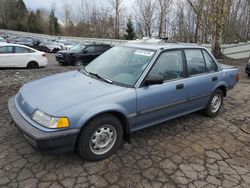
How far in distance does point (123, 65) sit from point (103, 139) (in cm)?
134

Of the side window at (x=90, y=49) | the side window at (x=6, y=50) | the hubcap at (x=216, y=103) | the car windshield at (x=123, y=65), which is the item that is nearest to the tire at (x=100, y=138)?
the car windshield at (x=123, y=65)

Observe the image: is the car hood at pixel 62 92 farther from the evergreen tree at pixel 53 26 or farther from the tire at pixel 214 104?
the evergreen tree at pixel 53 26

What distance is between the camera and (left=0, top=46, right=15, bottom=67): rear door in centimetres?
1159

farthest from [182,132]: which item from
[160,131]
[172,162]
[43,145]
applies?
[43,145]

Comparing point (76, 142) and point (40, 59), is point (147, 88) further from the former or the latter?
point (40, 59)

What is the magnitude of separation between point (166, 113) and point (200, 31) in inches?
596

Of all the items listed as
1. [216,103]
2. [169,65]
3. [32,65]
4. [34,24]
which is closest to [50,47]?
[32,65]

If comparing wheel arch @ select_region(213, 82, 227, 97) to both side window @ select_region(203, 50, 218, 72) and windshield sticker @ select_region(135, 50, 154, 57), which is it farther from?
windshield sticker @ select_region(135, 50, 154, 57)

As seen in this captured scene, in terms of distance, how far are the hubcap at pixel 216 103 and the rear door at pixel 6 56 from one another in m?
10.2

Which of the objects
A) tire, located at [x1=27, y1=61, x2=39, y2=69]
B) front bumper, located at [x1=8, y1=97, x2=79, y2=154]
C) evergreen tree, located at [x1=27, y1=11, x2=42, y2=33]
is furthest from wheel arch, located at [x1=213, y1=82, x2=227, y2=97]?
evergreen tree, located at [x1=27, y1=11, x2=42, y2=33]

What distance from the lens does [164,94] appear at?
3.96 meters

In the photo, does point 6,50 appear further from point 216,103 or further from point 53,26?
point 53,26

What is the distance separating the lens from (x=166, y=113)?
4145 mm

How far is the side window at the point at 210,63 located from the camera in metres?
4.96
